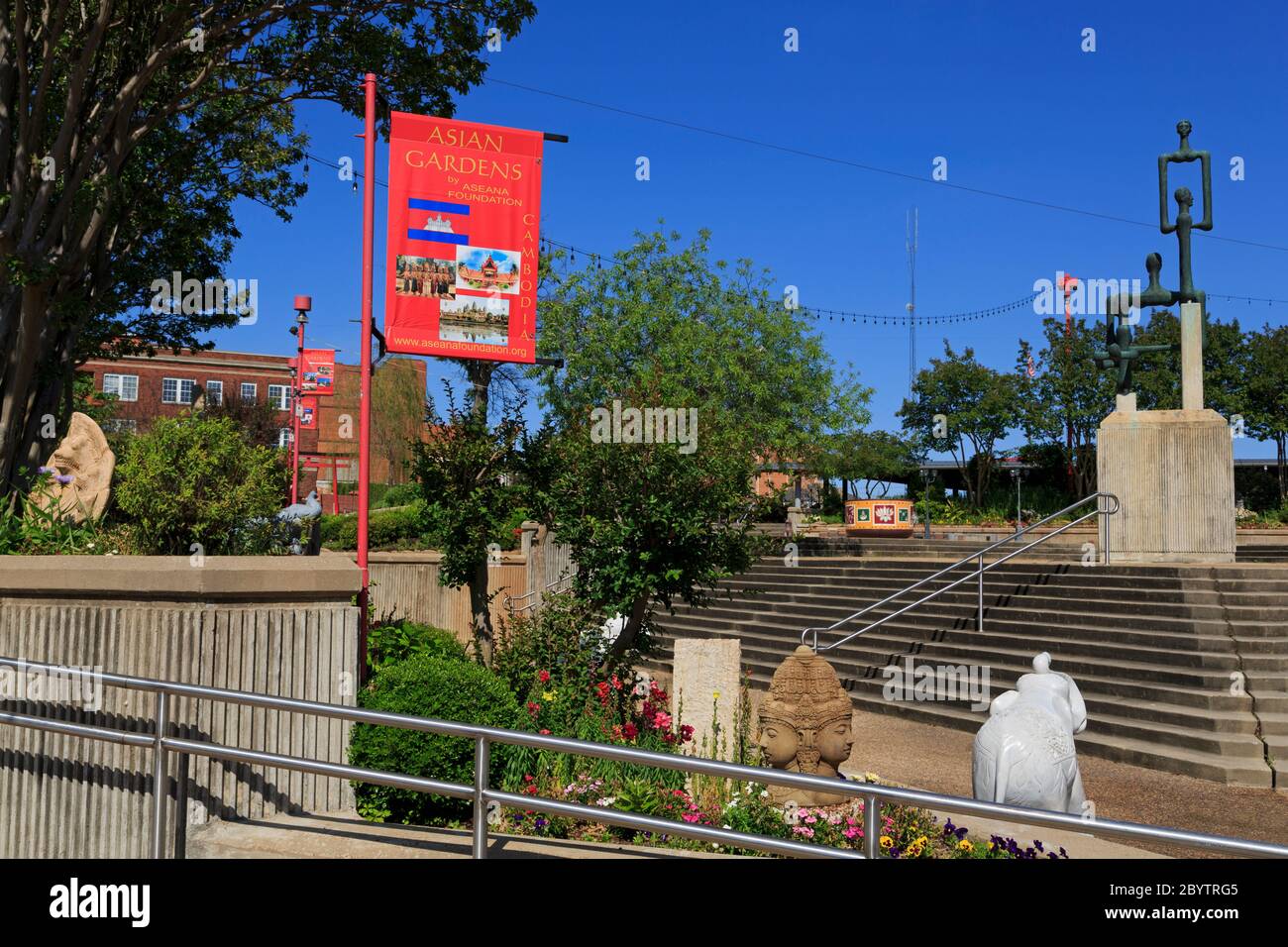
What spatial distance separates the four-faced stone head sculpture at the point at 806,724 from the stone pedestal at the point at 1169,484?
997 cm

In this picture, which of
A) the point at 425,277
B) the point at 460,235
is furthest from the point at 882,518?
the point at 425,277

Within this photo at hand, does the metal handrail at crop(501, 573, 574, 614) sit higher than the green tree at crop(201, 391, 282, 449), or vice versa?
the green tree at crop(201, 391, 282, 449)

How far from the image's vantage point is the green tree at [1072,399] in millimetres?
39000

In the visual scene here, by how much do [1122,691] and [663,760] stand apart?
10.6 meters

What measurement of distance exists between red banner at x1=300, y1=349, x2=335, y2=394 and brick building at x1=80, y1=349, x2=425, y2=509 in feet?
23.2

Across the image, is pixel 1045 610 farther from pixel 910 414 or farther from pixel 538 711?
pixel 910 414

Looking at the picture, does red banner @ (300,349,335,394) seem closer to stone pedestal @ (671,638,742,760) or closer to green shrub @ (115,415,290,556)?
green shrub @ (115,415,290,556)

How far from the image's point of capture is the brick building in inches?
1751

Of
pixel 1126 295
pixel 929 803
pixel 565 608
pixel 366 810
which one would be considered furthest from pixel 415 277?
pixel 1126 295

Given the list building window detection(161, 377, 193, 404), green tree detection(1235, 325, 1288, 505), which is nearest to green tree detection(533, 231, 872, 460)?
green tree detection(1235, 325, 1288, 505)

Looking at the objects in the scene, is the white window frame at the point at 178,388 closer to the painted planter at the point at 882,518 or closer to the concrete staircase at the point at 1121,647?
the painted planter at the point at 882,518
